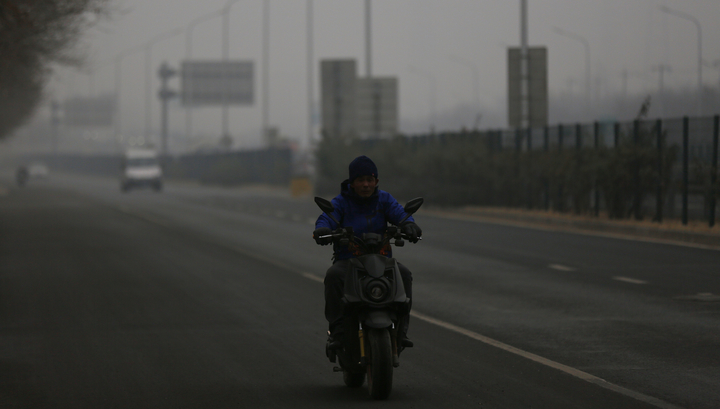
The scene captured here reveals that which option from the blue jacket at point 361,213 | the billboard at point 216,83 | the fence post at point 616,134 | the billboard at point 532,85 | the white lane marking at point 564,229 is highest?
the billboard at point 216,83

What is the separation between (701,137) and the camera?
2242cm

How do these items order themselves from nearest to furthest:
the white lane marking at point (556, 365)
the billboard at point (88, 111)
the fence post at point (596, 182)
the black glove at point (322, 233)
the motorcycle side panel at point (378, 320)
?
the motorcycle side panel at point (378, 320), the white lane marking at point (556, 365), the black glove at point (322, 233), the fence post at point (596, 182), the billboard at point (88, 111)

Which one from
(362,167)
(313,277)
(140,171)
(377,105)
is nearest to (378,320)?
(362,167)

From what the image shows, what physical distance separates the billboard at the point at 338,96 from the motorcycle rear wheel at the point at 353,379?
125 ft

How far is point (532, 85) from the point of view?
32.5 metres

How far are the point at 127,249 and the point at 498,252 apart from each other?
6.84 m

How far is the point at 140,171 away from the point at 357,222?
53001mm

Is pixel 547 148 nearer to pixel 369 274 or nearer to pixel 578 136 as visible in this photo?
pixel 578 136

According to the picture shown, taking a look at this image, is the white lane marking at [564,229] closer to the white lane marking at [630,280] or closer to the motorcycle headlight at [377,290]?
the white lane marking at [630,280]

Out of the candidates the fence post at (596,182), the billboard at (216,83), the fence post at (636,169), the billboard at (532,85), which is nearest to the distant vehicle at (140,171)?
the billboard at (216,83)

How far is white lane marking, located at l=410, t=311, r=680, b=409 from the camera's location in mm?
7137

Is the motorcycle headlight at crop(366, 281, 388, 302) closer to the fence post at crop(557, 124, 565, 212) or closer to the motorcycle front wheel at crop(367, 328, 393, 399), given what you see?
the motorcycle front wheel at crop(367, 328, 393, 399)

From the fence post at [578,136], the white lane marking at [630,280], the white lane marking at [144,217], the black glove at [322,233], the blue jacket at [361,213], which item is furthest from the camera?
the white lane marking at [144,217]

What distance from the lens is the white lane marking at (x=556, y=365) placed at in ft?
23.4
